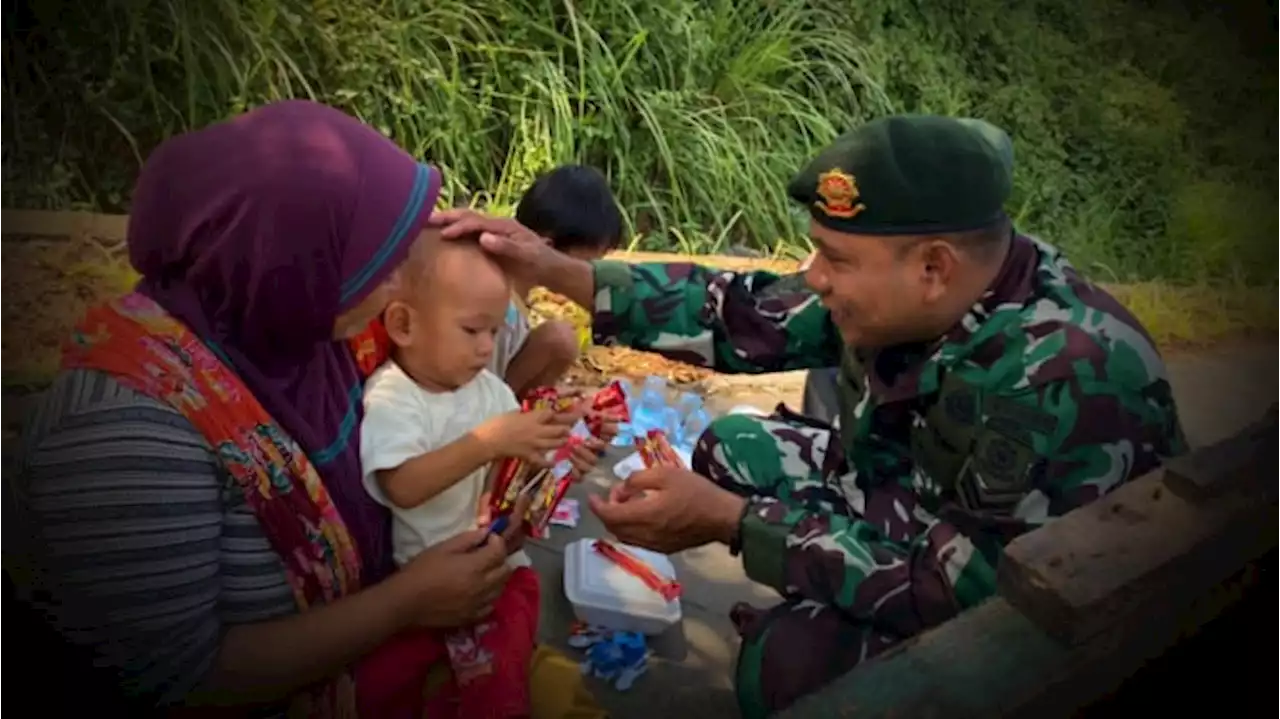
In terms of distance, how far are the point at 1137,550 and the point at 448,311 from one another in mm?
1167

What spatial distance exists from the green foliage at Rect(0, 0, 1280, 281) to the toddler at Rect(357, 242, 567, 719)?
2954 millimetres

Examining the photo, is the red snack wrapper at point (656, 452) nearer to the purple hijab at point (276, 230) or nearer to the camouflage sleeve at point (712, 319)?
the camouflage sleeve at point (712, 319)

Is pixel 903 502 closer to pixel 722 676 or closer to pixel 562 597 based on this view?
pixel 722 676

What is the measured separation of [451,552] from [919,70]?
6041 millimetres

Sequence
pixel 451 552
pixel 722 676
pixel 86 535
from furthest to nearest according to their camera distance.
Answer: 1. pixel 722 676
2. pixel 451 552
3. pixel 86 535

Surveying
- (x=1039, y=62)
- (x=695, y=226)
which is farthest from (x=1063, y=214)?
(x=695, y=226)

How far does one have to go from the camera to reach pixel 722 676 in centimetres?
262

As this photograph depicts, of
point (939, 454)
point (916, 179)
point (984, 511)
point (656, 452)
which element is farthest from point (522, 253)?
point (984, 511)

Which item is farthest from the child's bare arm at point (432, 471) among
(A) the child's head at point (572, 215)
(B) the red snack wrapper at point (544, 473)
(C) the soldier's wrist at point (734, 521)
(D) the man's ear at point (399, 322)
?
(A) the child's head at point (572, 215)

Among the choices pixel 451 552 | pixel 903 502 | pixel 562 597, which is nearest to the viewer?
pixel 451 552

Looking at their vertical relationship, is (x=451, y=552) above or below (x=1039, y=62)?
above

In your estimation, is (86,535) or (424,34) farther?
(424,34)

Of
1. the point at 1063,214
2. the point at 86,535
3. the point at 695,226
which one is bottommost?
the point at 1063,214

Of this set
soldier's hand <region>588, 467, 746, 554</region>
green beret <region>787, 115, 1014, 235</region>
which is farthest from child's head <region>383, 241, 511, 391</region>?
green beret <region>787, 115, 1014, 235</region>
